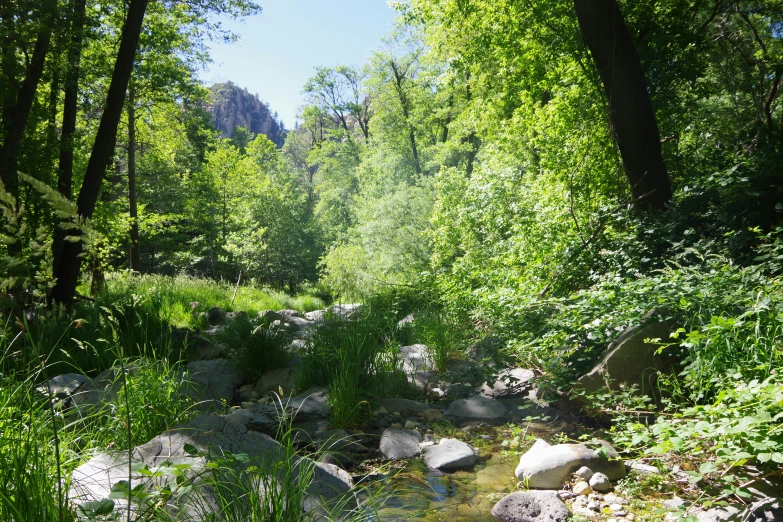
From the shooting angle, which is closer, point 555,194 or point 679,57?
point 679,57

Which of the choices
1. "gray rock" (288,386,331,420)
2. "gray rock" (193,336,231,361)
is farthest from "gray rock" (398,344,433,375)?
"gray rock" (193,336,231,361)

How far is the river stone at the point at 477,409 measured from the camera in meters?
5.32

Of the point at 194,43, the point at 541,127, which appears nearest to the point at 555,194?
the point at 541,127

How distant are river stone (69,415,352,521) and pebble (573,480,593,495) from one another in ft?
4.90

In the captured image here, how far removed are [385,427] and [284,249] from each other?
21.4 metres

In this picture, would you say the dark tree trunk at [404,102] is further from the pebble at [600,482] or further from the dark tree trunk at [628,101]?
the pebble at [600,482]

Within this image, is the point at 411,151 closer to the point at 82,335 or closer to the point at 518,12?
the point at 518,12

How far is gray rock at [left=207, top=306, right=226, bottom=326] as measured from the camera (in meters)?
9.60

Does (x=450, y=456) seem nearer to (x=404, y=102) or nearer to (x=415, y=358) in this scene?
(x=415, y=358)

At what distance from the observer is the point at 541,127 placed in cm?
915

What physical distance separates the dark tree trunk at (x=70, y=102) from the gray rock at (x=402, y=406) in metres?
5.01

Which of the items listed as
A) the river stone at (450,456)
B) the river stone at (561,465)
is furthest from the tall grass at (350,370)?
the river stone at (561,465)

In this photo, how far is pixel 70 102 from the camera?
32.8ft

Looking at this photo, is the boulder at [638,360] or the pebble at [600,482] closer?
the pebble at [600,482]
